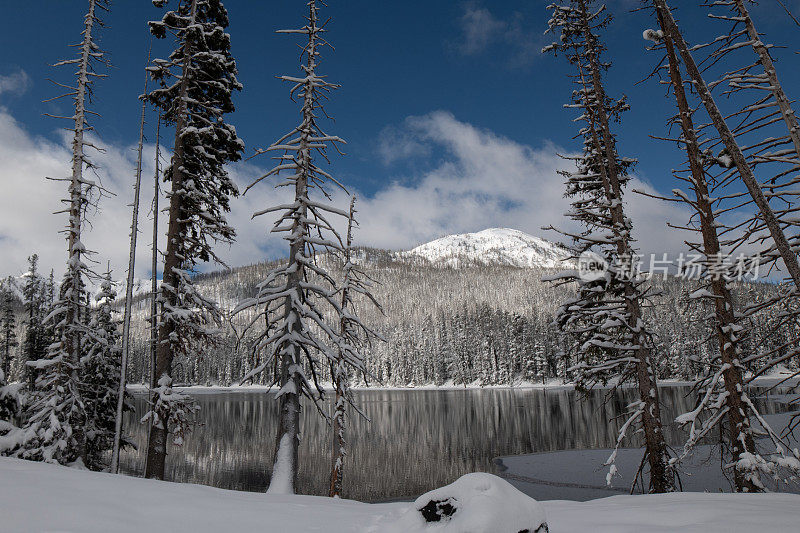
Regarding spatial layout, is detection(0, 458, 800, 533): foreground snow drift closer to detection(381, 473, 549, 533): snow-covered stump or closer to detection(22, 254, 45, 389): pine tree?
detection(381, 473, 549, 533): snow-covered stump

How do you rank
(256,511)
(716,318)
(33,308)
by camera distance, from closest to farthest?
(256,511), (716,318), (33,308)

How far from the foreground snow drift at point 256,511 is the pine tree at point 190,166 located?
573 cm

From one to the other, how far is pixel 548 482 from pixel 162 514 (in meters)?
20.5

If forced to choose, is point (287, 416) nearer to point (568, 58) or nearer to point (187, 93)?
point (187, 93)

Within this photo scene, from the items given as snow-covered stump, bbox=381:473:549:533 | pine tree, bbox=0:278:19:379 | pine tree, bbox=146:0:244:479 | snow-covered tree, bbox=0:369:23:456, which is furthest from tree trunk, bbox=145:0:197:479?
pine tree, bbox=0:278:19:379

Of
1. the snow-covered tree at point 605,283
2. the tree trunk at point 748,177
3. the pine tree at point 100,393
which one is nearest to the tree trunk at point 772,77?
the tree trunk at point 748,177

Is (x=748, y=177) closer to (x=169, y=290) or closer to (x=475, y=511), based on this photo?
(x=475, y=511)

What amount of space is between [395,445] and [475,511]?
3210 cm

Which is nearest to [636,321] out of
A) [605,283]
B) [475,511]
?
[605,283]

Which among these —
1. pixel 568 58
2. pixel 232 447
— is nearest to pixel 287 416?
pixel 568 58

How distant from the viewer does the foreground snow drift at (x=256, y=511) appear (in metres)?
4.52

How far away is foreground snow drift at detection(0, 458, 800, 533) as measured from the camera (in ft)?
14.8

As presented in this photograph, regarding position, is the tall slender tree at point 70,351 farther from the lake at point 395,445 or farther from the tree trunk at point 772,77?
the tree trunk at point 772,77

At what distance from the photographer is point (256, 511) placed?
553cm
